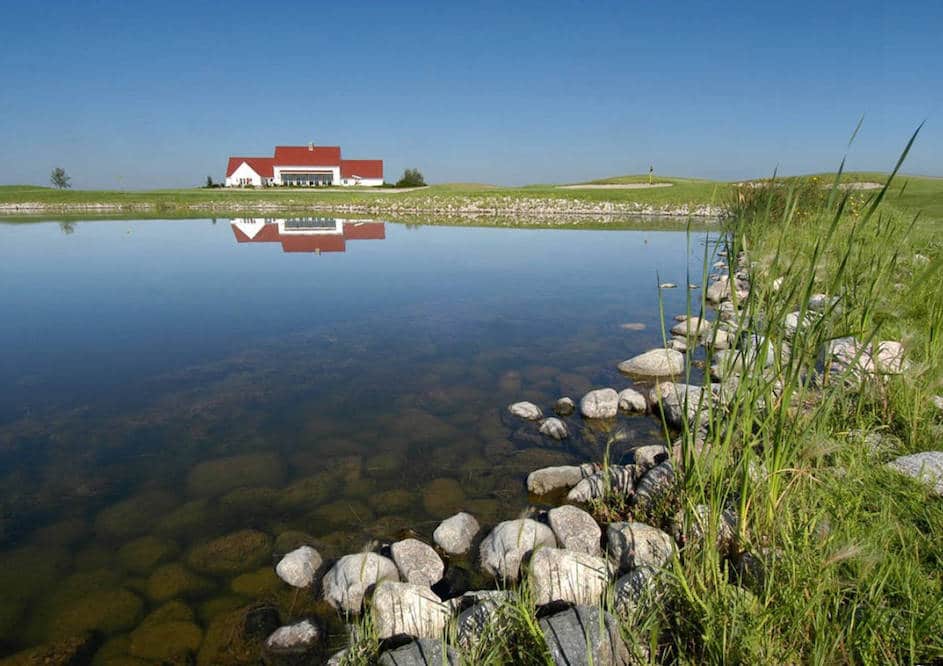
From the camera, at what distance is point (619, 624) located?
252cm

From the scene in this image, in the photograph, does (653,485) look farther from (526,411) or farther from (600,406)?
(526,411)

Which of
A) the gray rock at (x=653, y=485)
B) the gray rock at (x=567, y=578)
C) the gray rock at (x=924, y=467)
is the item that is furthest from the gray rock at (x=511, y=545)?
the gray rock at (x=924, y=467)

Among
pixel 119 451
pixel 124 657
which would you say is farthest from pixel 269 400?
pixel 124 657

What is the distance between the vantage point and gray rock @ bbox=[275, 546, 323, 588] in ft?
12.0

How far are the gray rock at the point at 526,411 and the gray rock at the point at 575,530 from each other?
209 cm

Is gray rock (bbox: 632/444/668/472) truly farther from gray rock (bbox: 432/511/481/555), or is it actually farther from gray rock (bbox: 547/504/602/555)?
gray rock (bbox: 432/511/481/555)

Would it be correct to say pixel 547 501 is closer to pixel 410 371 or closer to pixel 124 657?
pixel 124 657

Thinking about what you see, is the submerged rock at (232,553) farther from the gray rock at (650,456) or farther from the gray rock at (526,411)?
the gray rock at (650,456)

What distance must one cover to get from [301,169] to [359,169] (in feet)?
26.9

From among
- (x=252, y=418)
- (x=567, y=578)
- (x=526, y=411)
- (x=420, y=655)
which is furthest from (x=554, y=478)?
(x=252, y=418)

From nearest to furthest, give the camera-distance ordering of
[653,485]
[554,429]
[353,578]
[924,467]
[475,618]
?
[475,618]
[924,467]
[353,578]
[653,485]
[554,429]

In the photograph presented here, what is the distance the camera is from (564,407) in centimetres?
635

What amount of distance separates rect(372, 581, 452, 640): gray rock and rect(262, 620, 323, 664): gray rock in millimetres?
432

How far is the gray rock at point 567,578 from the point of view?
316cm
